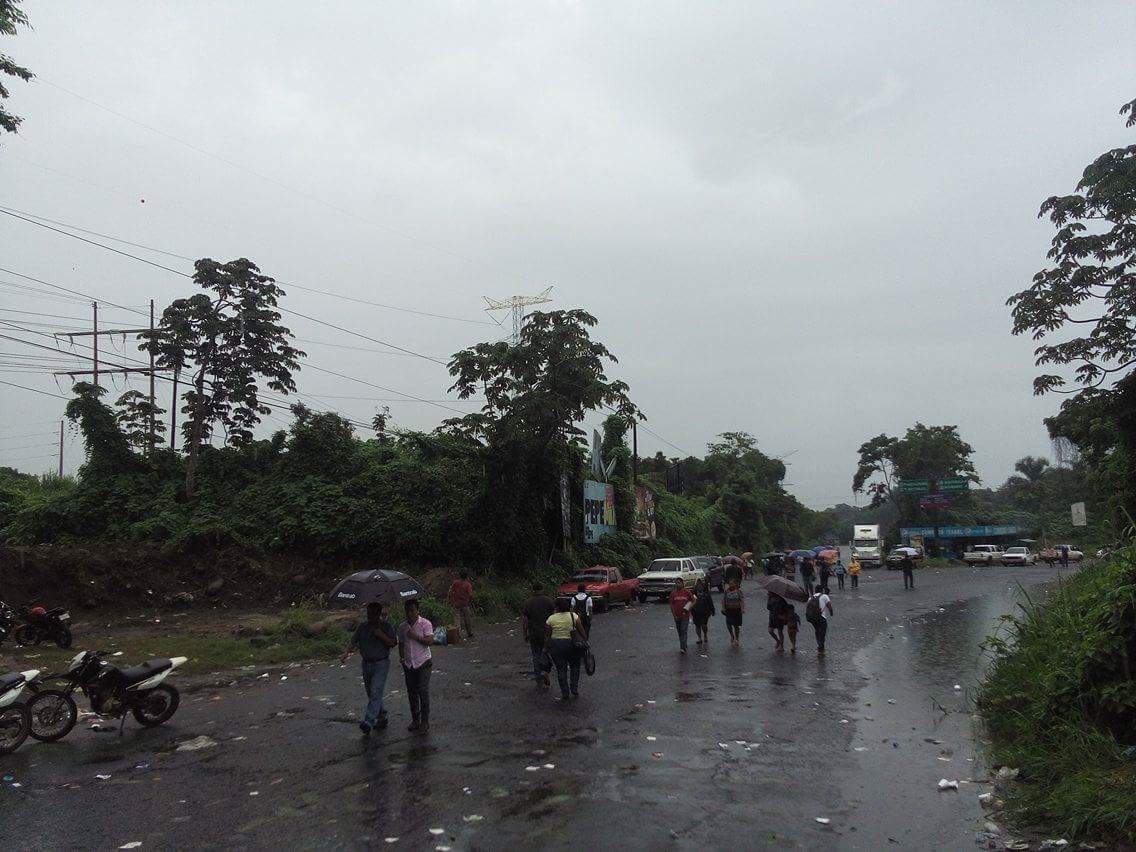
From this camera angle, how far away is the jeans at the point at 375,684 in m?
9.52

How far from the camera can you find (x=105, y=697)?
388 inches

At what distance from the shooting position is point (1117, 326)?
1897cm

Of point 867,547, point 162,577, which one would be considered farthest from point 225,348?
point 867,547

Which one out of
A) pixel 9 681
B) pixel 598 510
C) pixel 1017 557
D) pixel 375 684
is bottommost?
pixel 1017 557

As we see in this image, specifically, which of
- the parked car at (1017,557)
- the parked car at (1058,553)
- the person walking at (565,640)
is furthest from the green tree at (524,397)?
the parked car at (1017,557)

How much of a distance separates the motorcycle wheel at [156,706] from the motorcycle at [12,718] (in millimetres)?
1284

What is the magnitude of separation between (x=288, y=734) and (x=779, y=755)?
5.73 m

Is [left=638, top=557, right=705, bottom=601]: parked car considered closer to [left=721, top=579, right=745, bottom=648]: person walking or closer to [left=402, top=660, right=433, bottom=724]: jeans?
[left=721, top=579, right=745, bottom=648]: person walking

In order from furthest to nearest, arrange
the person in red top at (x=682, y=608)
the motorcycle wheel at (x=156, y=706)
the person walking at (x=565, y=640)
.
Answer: the person in red top at (x=682, y=608) < the person walking at (x=565, y=640) < the motorcycle wheel at (x=156, y=706)

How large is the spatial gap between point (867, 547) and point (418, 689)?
58683mm

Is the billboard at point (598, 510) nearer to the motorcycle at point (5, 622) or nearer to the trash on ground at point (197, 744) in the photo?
the motorcycle at point (5, 622)

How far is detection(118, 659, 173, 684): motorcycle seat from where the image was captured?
9938mm

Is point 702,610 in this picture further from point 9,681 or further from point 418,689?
point 9,681

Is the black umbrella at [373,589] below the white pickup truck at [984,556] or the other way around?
the other way around
